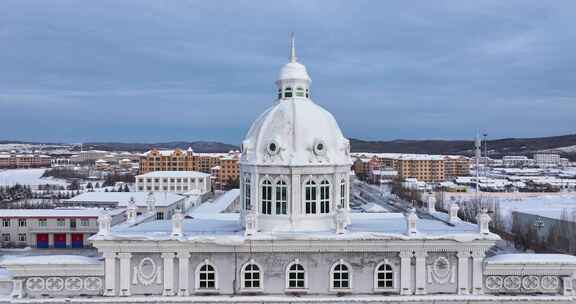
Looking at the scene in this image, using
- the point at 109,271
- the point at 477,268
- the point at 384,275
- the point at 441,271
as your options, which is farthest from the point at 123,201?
the point at 477,268

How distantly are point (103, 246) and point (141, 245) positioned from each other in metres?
1.56

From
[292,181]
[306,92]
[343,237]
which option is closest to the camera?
[343,237]

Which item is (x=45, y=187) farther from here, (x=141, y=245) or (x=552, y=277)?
(x=552, y=277)

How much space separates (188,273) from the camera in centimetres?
2117

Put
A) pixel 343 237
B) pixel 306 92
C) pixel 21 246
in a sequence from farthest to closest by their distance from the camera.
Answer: pixel 21 246 < pixel 306 92 < pixel 343 237

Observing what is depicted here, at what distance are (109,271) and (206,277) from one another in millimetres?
4000

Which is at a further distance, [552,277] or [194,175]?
[194,175]

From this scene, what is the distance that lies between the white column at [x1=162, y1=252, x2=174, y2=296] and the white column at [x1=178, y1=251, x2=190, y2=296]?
11.6 inches

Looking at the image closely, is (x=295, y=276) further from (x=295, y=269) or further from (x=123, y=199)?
(x=123, y=199)

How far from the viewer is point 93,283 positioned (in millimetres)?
21328

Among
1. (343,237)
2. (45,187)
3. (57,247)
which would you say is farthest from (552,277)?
(45,187)

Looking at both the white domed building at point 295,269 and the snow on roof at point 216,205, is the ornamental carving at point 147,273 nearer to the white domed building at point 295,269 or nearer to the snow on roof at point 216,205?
the white domed building at point 295,269

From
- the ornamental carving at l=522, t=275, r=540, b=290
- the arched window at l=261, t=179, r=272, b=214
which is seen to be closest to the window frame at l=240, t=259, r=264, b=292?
the arched window at l=261, t=179, r=272, b=214

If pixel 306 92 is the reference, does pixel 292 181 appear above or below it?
below
